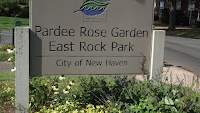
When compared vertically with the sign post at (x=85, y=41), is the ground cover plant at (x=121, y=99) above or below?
below

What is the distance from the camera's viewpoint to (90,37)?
4055 millimetres

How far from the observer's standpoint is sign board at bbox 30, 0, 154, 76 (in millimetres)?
3938

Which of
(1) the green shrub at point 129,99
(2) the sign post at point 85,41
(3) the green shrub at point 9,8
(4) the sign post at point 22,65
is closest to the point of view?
(1) the green shrub at point 129,99

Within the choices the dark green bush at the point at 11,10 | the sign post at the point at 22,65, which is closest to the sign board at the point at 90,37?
the sign post at the point at 22,65

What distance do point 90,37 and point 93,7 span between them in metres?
0.42

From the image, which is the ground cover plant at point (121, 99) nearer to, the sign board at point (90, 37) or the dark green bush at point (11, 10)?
the sign board at point (90, 37)

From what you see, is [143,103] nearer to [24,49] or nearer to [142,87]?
[142,87]

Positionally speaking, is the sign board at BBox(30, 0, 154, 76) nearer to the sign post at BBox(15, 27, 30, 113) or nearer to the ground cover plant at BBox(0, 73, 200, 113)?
the sign post at BBox(15, 27, 30, 113)

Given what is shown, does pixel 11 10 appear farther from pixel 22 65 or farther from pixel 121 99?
pixel 121 99

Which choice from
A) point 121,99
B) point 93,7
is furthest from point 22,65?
point 121,99

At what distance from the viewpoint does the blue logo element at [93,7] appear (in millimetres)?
3973

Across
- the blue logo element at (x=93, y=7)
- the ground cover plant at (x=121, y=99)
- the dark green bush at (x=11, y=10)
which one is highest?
the dark green bush at (x=11, y=10)

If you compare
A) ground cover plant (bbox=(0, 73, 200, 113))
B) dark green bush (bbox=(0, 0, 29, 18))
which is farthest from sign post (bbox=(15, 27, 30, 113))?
dark green bush (bbox=(0, 0, 29, 18))

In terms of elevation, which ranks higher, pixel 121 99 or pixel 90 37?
pixel 90 37
